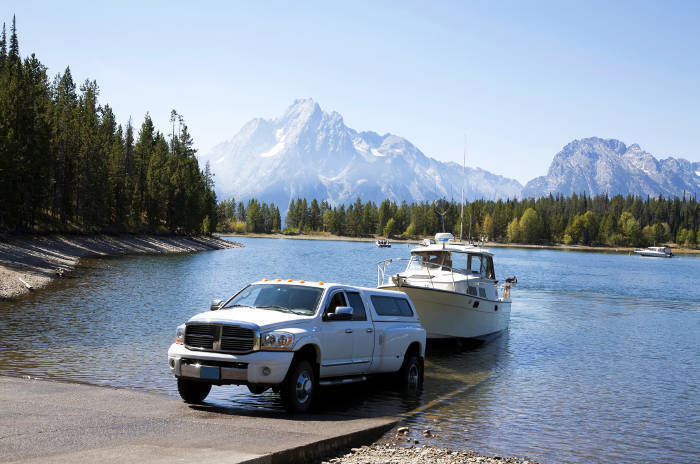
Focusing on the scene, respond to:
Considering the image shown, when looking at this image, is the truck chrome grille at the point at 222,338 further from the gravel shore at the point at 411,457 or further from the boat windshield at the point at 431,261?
the boat windshield at the point at 431,261

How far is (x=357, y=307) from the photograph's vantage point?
14.7 metres

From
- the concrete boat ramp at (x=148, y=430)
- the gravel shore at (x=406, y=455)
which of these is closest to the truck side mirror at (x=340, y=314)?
the concrete boat ramp at (x=148, y=430)

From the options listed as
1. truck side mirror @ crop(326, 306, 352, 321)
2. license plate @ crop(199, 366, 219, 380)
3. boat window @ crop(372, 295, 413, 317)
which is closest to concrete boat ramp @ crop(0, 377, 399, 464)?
license plate @ crop(199, 366, 219, 380)

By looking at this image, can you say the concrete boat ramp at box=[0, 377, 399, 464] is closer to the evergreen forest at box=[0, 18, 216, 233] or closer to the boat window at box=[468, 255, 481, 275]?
the boat window at box=[468, 255, 481, 275]

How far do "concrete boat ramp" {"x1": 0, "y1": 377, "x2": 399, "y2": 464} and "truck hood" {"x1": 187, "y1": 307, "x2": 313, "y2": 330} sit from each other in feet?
5.71

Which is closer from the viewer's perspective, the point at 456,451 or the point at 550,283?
the point at 456,451

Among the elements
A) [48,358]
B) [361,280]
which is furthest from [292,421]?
[361,280]

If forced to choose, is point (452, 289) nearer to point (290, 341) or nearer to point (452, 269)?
point (452, 269)

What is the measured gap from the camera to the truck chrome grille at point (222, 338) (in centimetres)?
1212

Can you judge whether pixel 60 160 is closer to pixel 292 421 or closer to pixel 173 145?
pixel 173 145

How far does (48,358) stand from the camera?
18.8 m

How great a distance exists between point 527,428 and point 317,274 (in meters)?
56.1

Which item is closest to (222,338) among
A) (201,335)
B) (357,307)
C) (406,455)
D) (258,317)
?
(201,335)

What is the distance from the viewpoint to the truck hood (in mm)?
12383
